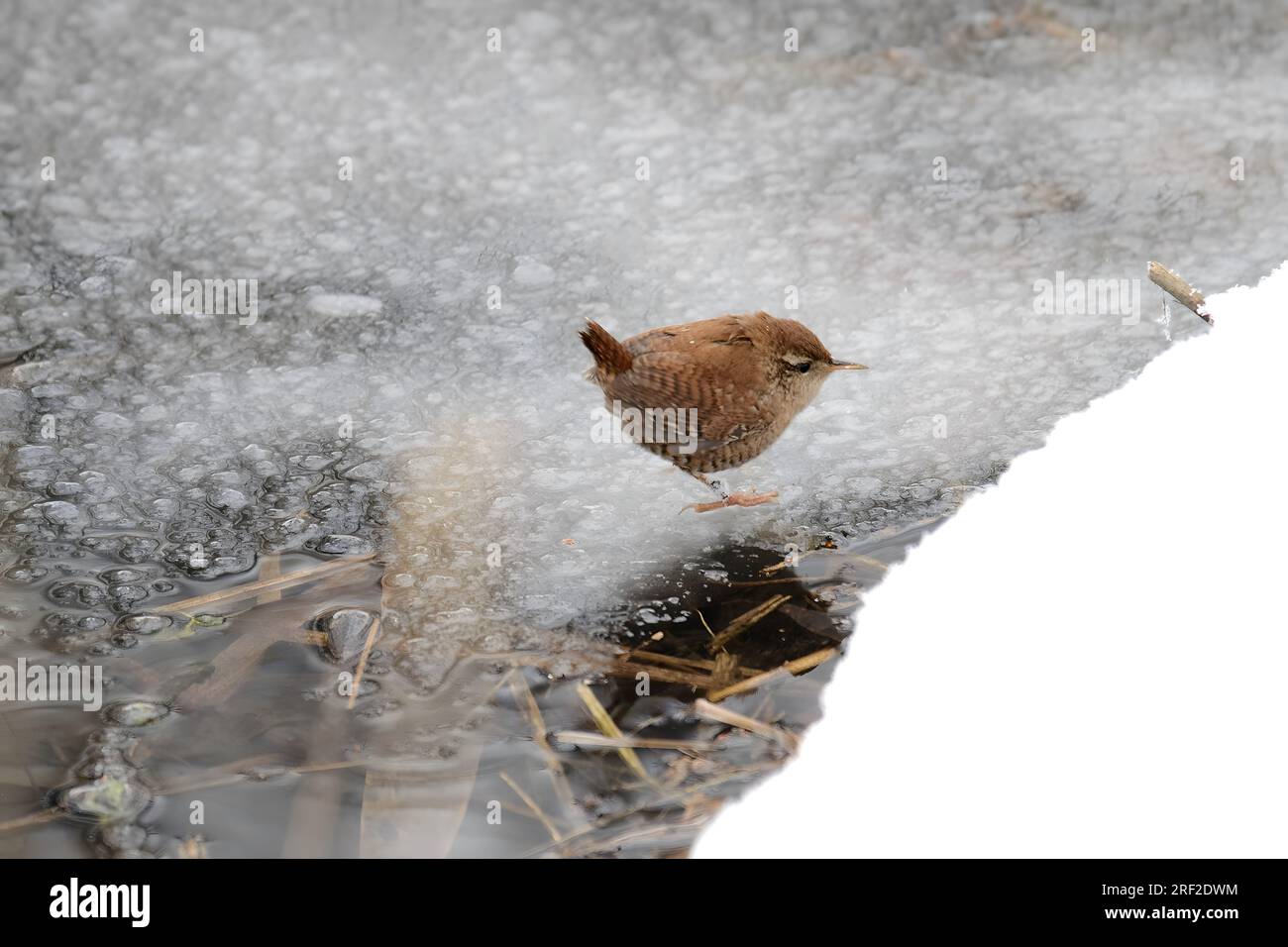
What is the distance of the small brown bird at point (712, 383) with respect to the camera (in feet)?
8.66

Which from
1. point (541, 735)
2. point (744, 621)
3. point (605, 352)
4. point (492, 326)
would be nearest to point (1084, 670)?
point (744, 621)

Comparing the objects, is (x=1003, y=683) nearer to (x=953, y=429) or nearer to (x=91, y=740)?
(x=953, y=429)

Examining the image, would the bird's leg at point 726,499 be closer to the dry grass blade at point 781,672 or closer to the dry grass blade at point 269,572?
the dry grass blade at point 781,672

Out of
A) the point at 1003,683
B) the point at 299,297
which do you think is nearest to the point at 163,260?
the point at 299,297

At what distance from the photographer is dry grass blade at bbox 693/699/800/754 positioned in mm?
2150

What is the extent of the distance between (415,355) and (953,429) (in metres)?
1.36

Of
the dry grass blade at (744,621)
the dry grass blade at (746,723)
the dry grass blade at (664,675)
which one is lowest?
the dry grass blade at (746,723)

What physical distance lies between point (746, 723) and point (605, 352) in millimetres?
914

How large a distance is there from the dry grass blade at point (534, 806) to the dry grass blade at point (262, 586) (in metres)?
0.70

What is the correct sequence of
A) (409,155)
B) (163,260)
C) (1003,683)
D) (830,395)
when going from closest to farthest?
1. (1003,683)
2. (830,395)
3. (163,260)
4. (409,155)

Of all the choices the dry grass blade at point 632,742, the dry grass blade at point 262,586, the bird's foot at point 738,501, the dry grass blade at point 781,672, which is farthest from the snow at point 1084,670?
the dry grass blade at point 262,586

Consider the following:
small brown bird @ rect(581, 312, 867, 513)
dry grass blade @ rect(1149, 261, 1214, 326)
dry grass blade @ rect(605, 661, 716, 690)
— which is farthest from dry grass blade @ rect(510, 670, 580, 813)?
dry grass blade @ rect(1149, 261, 1214, 326)

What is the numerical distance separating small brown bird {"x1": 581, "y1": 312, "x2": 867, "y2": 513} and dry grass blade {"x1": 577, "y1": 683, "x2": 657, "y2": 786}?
0.64m

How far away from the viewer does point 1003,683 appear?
2.07 meters
